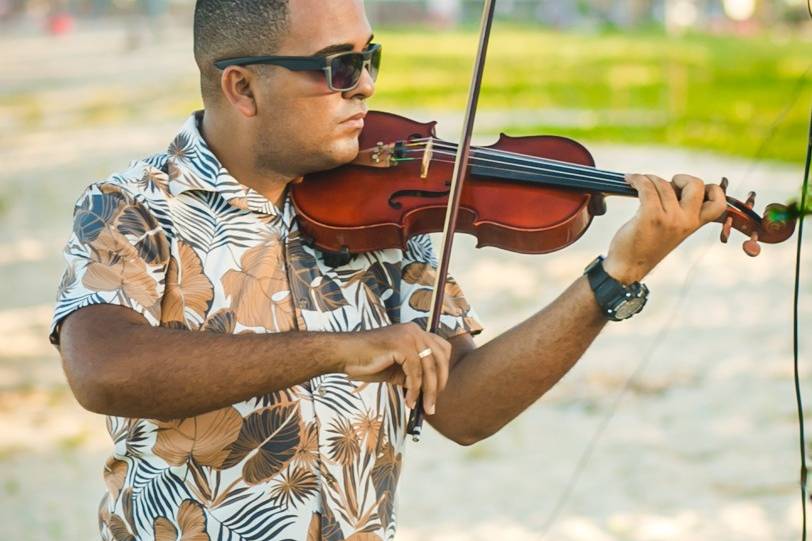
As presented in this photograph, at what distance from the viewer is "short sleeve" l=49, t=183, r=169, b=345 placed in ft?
6.50

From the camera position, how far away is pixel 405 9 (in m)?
40.9

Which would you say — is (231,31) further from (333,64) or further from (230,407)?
(230,407)

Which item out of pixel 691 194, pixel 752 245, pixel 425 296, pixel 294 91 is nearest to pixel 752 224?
pixel 752 245

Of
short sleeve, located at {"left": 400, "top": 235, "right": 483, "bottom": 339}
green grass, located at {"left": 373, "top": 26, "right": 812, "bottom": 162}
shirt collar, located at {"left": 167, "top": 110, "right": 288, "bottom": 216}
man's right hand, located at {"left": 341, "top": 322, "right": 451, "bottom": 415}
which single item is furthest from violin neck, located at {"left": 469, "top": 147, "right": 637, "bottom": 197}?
green grass, located at {"left": 373, "top": 26, "right": 812, "bottom": 162}

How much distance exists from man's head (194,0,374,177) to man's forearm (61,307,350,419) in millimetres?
417

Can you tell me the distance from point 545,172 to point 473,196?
5.9 inches

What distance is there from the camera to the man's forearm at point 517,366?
7.10 feet

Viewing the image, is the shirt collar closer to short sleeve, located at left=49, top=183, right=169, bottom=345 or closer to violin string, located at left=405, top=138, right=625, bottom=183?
short sleeve, located at left=49, top=183, right=169, bottom=345

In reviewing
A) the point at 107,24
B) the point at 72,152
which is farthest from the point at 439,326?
the point at 107,24

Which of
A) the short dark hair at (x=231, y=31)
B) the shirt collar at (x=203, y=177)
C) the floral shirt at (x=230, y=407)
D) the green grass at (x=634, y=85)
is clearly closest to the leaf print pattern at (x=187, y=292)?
the floral shirt at (x=230, y=407)

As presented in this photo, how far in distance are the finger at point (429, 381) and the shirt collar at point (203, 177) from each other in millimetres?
485

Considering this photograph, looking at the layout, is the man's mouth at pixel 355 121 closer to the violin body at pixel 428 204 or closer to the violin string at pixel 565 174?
the violin body at pixel 428 204

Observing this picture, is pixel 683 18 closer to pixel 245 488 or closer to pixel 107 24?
pixel 107 24

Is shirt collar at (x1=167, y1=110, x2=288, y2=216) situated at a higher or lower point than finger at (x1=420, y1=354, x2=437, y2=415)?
higher
